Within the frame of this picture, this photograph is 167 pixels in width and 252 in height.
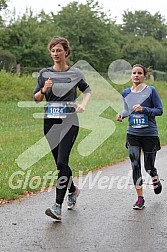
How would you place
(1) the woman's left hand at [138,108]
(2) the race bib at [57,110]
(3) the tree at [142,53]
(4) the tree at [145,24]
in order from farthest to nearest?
(4) the tree at [145,24] → (3) the tree at [142,53] → (1) the woman's left hand at [138,108] → (2) the race bib at [57,110]

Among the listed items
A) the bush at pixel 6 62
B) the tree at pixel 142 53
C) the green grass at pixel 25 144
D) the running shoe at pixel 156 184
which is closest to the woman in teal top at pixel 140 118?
the running shoe at pixel 156 184

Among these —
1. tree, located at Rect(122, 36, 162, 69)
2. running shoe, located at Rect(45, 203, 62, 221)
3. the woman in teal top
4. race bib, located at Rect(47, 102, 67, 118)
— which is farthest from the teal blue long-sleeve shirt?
tree, located at Rect(122, 36, 162, 69)

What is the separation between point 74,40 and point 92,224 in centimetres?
5063

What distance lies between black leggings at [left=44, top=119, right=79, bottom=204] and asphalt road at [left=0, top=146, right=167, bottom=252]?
0.40 metres

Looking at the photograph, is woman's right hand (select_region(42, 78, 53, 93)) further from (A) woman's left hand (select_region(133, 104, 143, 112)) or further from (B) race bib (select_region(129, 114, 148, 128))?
(B) race bib (select_region(129, 114, 148, 128))

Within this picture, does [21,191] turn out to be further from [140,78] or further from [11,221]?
[140,78]

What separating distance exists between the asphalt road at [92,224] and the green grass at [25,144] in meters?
0.85

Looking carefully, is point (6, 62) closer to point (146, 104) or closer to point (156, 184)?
point (156, 184)

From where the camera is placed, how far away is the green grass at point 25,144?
27.8 ft

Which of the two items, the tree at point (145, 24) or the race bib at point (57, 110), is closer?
the race bib at point (57, 110)

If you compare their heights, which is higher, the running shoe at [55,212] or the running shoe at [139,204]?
the running shoe at [55,212]

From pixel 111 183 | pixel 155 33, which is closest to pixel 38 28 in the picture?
pixel 111 183

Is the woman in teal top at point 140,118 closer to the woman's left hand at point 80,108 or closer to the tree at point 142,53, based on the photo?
the woman's left hand at point 80,108

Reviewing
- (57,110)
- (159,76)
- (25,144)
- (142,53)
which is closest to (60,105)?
(57,110)
